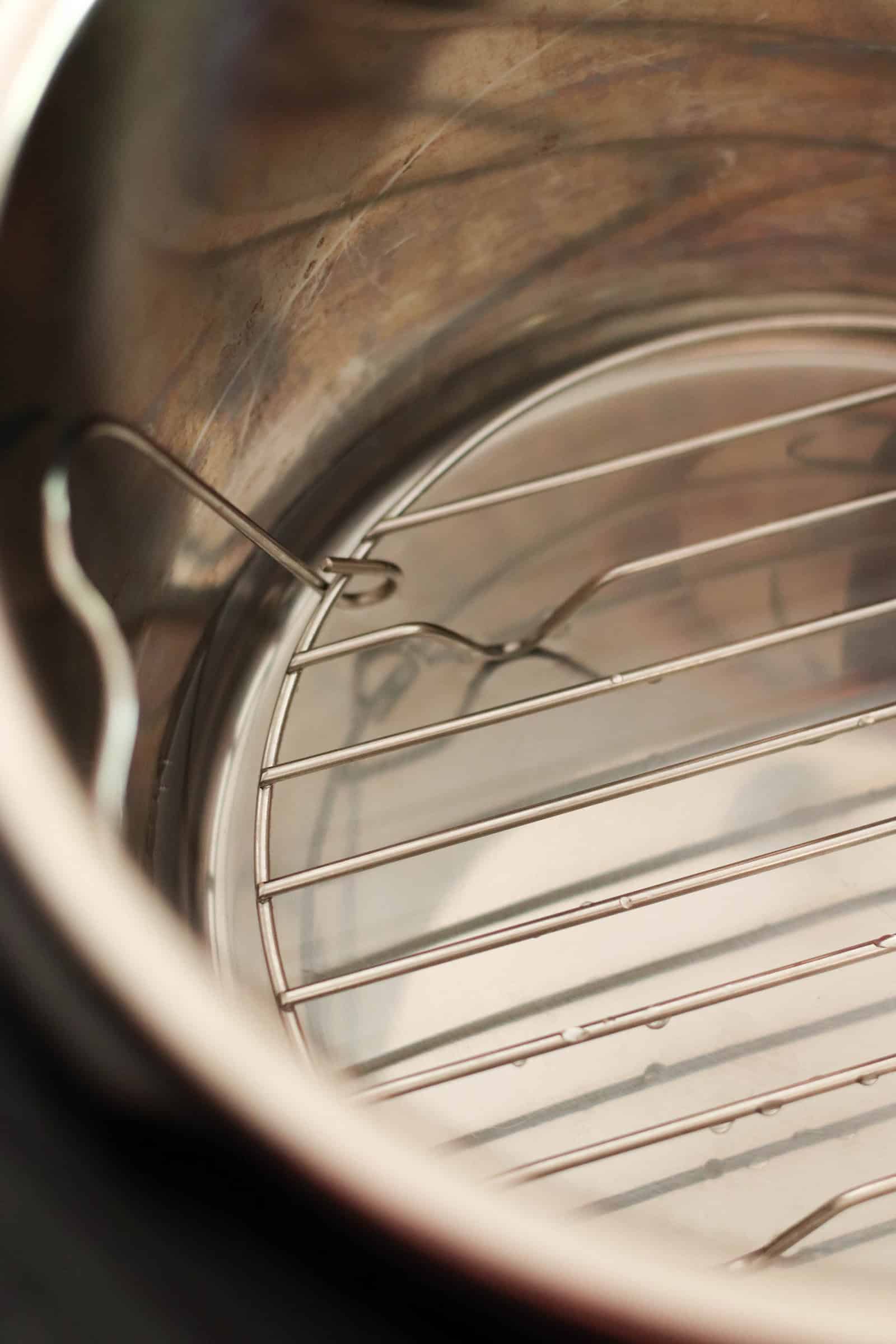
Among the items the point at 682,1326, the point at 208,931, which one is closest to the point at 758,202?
Answer: the point at 208,931

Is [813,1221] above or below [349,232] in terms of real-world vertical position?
below

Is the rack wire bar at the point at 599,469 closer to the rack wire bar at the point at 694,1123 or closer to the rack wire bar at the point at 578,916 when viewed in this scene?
the rack wire bar at the point at 578,916

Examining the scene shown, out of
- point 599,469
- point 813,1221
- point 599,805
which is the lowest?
point 813,1221

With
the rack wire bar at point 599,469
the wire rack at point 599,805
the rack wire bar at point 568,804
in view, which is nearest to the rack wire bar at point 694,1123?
the wire rack at point 599,805

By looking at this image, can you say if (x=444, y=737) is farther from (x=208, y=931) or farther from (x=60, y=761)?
(x=60, y=761)

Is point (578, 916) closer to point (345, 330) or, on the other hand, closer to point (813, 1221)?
point (813, 1221)

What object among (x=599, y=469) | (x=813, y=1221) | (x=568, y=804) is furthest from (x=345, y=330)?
(x=813, y=1221)
